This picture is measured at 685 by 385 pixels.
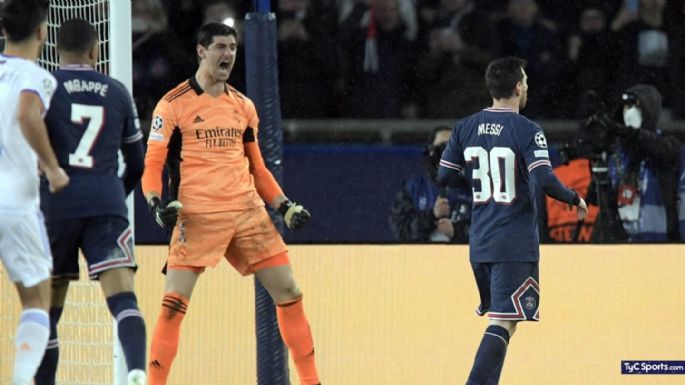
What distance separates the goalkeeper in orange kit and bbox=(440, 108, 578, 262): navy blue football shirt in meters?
0.80

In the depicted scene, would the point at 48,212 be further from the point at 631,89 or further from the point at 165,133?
the point at 631,89

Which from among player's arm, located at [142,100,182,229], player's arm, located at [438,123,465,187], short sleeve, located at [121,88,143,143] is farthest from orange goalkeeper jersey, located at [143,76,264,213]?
player's arm, located at [438,123,465,187]

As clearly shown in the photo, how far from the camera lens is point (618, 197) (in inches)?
354

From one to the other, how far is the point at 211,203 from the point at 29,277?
1.49 meters

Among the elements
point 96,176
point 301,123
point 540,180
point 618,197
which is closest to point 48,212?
point 96,176

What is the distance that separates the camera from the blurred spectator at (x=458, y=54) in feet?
30.2

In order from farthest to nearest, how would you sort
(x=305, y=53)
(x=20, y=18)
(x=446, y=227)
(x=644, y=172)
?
(x=305, y=53)
(x=644, y=172)
(x=446, y=227)
(x=20, y=18)

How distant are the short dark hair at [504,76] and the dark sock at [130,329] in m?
2.03

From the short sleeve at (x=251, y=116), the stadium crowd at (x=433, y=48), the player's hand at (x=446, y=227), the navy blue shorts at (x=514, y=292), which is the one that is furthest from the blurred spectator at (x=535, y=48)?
the short sleeve at (x=251, y=116)

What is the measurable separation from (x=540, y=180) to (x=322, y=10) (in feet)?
9.51

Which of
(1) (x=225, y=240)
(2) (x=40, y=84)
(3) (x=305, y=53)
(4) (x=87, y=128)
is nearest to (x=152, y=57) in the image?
(3) (x=305, y=53)

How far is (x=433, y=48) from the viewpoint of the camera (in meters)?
9.31

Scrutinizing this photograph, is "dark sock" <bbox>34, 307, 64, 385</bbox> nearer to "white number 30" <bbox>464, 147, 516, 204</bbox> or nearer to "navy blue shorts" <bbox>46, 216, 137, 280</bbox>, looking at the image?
"navy blue shorts" <bbox>46, 216, 137, 280</bbox>

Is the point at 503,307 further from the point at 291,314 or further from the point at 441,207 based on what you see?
the point at 441,207
